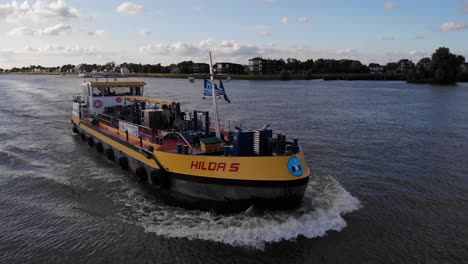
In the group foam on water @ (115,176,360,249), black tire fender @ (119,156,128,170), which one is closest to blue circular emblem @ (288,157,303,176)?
foam on water @ (115,176,360,249)

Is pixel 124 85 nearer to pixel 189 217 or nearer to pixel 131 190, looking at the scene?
pixel 131 190

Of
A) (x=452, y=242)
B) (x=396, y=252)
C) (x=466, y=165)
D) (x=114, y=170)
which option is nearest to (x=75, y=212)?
(x=114, y=170)

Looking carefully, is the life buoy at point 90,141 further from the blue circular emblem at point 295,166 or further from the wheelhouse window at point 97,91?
the blue circular emblem at point 295,166

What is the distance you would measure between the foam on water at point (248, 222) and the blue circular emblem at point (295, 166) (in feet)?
4.84

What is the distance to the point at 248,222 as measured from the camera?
11266mm

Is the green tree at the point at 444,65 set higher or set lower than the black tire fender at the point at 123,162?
higher

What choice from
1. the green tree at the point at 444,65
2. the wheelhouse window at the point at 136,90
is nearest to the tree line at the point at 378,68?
the green tree at the point at 444,65

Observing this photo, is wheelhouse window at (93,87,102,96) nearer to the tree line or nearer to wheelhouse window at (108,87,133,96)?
wheelhouse window at (108,87,133,96)

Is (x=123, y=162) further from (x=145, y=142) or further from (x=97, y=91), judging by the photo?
(x=97, y=91)

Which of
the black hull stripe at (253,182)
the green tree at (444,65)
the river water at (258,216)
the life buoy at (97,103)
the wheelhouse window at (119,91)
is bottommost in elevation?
the river water at (258,216)

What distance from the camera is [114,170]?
1783 cm

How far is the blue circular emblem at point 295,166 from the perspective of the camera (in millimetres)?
11000

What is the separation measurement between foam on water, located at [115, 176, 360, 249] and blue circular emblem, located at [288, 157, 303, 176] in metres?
1.48

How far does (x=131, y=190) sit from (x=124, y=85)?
9693 millimetres
